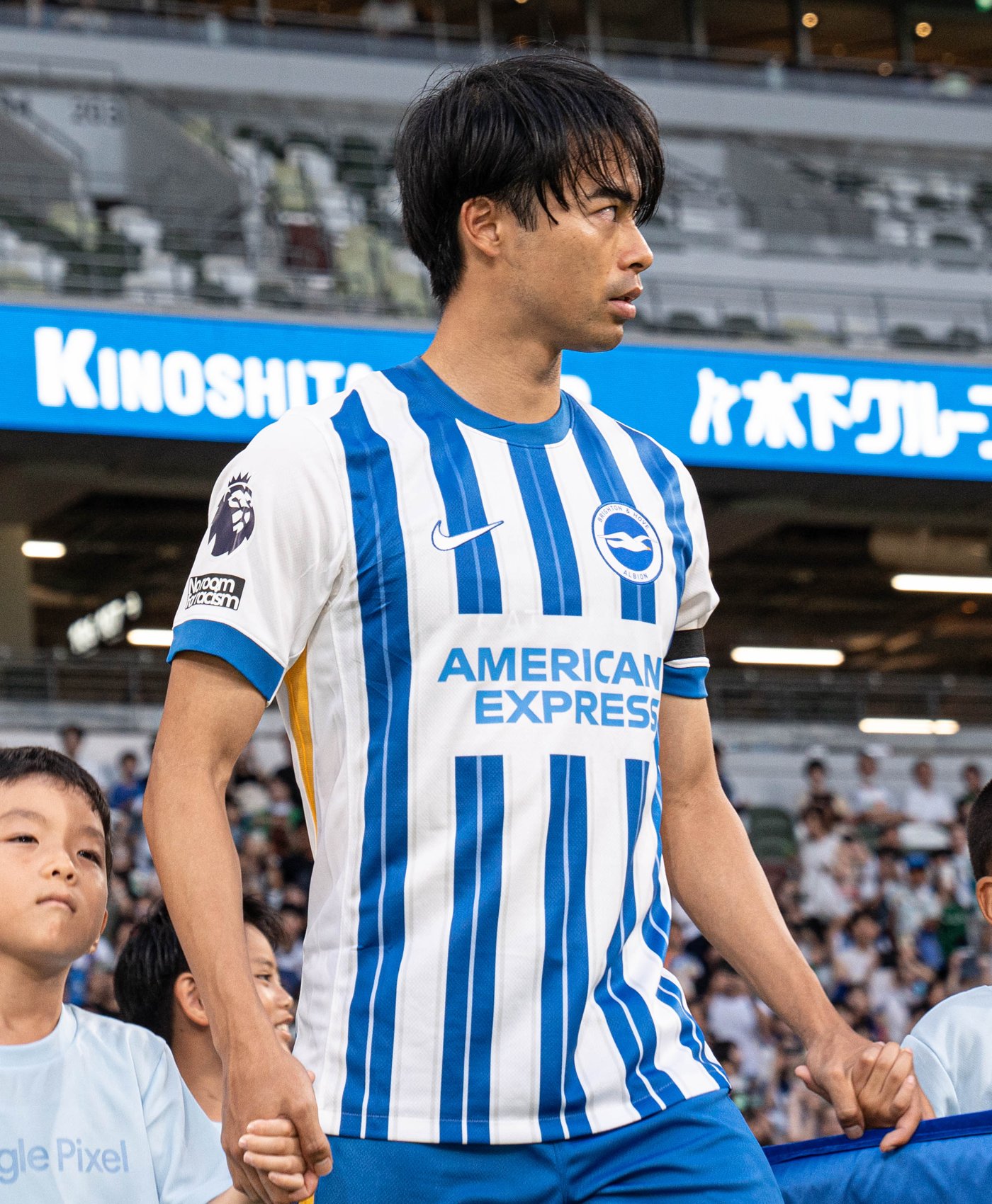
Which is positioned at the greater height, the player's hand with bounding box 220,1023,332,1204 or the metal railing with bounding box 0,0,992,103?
the metal railing with bounding box 0,0,992,103

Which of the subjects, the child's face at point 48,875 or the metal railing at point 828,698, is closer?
the child's face at point 48,875

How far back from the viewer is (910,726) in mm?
17656

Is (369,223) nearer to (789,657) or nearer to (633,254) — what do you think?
(789,657)

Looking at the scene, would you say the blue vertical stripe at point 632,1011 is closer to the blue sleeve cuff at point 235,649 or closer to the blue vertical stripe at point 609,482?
the blue vertical stripe at point 609,482

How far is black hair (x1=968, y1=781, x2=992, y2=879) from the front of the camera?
2559 mm

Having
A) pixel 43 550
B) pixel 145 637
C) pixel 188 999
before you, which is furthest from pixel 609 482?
pixel 145 637

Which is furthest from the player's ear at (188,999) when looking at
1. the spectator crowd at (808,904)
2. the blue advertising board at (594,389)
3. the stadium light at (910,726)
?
the stadium light at (910,726)

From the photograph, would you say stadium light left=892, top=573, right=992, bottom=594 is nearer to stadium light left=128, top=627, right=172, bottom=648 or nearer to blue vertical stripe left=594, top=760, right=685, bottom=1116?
stadium light left=128, top=627, right=172, bottom=648

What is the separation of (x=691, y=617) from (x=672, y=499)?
128 millimetres

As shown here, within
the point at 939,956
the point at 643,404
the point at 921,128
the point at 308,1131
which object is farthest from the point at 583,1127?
the point at 921,128

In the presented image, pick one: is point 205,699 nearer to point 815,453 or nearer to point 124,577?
point 815,453

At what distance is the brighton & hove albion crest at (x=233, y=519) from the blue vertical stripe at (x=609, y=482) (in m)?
0.35

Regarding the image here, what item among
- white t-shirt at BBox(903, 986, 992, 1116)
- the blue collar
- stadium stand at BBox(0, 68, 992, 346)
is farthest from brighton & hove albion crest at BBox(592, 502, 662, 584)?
stadium stand at BBox(0, 68, 992, 346)

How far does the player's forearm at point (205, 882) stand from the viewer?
Answer: 1.56 m
